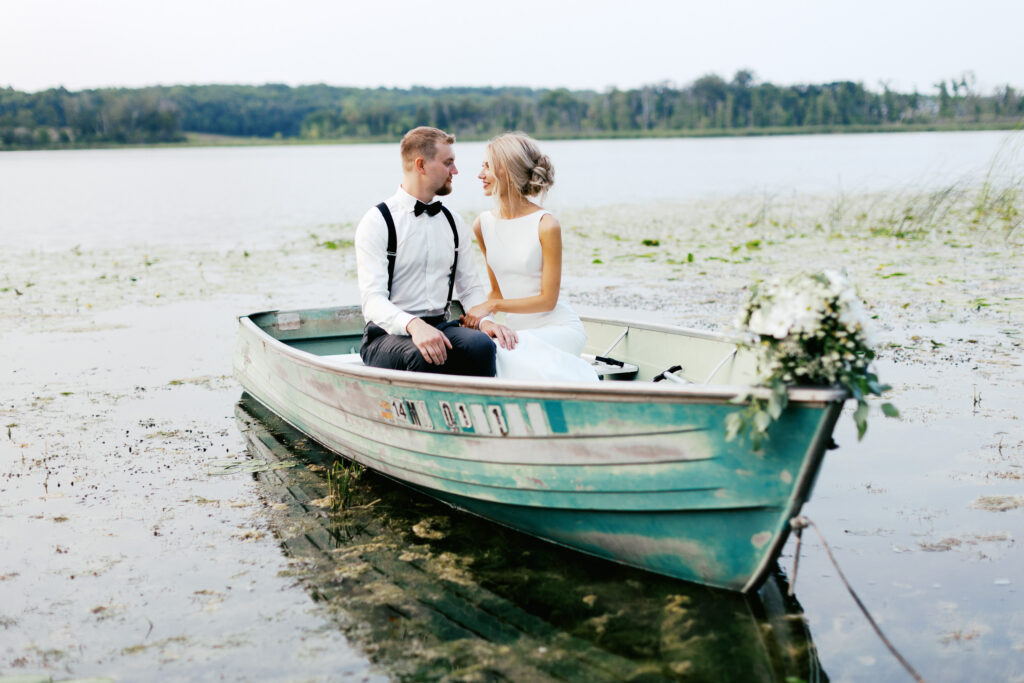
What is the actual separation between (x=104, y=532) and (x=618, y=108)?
354 ft

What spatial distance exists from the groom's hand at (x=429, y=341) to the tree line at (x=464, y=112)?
93.1 metres

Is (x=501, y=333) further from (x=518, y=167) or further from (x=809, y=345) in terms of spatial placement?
(x=809, y=345)

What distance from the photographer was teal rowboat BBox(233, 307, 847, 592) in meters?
3.29

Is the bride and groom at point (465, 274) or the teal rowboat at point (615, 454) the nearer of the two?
the teal rowboat at point (615, 454)

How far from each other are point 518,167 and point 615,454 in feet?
5.27

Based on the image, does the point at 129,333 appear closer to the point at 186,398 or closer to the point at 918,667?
the point at 186,398

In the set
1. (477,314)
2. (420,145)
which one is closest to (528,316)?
(477,314)

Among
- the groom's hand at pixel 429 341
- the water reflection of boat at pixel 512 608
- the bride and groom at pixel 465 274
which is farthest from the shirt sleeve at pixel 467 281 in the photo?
the water reflection of boat at pixel 512 608

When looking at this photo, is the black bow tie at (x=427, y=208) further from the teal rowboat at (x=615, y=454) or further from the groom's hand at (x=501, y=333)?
the teal rowboat at (x=615, y=454)

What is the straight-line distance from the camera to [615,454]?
3600 millimetres

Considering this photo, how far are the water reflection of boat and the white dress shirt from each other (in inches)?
39.1

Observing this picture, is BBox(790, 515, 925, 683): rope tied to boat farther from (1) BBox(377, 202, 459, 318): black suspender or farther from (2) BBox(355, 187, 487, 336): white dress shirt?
(1) BBox(377, 202, 459, 318): black suspender

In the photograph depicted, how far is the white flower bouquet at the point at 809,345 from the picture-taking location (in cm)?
304

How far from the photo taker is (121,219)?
72.5 feet
